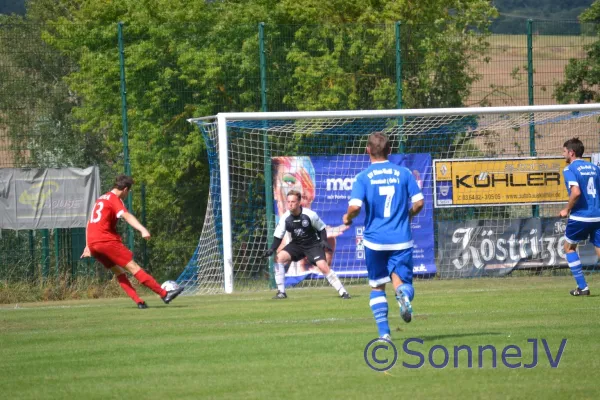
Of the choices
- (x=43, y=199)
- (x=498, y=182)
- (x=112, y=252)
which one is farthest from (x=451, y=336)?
(x=43, y=199)

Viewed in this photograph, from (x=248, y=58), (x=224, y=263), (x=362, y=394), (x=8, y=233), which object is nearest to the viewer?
(x=362, y=394)

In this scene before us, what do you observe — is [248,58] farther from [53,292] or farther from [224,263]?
[53,292]

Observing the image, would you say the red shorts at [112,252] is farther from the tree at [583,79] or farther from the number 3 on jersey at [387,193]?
the tree at [583,79]

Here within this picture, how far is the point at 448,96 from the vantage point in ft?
73.6

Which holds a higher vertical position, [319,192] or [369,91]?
[369,91]

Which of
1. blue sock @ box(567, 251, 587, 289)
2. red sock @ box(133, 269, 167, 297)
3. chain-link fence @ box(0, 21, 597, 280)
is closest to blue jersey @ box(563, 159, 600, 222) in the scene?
blue sock @ box(567, 251, 587, 289)

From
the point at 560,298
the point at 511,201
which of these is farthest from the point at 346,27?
the point at 560,298

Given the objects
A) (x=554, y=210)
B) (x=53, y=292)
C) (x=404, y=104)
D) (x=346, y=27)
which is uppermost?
(x=346, y=27)

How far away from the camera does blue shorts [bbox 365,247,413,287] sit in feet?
31.3

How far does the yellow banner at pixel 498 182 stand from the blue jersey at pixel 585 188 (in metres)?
5.49

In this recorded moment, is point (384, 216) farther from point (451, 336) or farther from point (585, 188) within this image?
point (585, 188)

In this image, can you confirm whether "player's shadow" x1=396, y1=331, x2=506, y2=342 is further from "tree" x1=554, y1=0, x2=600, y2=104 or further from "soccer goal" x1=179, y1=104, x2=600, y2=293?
"tree" x1=554, y1=0, x2=600, y2=104

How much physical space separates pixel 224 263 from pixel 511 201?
6121 millimetres

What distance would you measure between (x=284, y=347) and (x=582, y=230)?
21.5 ft
